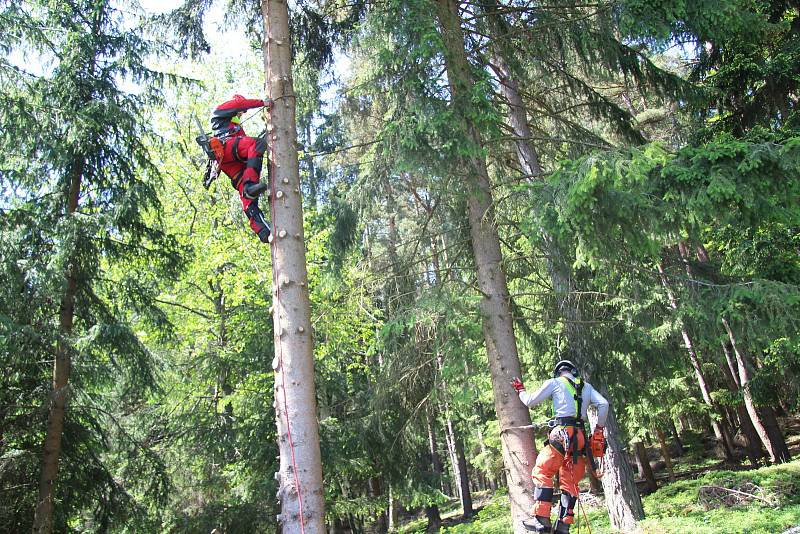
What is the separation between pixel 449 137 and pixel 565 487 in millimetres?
3954

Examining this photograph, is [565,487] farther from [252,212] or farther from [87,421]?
[87,421]

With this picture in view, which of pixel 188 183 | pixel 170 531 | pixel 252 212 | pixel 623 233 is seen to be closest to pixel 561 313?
pixel 623 233

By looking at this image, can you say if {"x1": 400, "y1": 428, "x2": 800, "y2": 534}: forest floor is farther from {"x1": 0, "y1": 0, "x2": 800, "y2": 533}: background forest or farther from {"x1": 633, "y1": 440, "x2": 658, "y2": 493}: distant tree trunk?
{"x1": 633, "y1": 440, "x2": 658, "y2": 493}: distant tree trunk

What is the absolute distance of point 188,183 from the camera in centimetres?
1541

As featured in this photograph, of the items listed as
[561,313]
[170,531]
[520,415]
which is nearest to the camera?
[520,415]

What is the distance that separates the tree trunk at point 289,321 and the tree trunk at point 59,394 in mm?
4824

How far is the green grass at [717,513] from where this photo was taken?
862 centimetres

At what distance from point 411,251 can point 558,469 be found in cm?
381

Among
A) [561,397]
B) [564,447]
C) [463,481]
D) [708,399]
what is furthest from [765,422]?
[564,447]

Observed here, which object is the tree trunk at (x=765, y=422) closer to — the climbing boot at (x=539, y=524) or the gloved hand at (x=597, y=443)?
the gloved hand at (x=597, y=443)

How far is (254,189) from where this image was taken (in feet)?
18.6

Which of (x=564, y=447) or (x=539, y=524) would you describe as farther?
(x=564, y=447)

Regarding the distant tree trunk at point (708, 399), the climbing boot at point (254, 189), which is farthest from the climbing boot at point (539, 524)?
the distant tree trunk at point (708, 399)

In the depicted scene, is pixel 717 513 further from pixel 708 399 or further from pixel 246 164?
pixel 246 164
